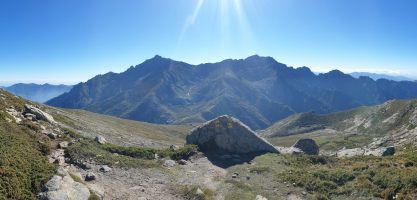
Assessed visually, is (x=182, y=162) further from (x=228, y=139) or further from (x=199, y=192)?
(x=199, y=192)

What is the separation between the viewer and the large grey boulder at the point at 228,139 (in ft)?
192

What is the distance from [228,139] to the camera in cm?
5922

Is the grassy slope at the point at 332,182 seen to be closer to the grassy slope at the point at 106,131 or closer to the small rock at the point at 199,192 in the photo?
the small rock at the point at 199,192

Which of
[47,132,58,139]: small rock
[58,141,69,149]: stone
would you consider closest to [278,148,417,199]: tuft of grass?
[58,141,69,149]: stone

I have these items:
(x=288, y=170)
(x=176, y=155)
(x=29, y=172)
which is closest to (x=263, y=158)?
(x=288, y=170)

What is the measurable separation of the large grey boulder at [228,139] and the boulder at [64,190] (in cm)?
3098

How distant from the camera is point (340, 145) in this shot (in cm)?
16862

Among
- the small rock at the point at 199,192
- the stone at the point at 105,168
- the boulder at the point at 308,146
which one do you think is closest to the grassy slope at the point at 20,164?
the stone at the point at 105,168

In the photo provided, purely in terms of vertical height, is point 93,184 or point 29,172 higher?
point 29,172

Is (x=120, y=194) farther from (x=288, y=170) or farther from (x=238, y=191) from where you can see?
(x=288, y=170)

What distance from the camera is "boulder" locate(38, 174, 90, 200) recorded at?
26938 mm

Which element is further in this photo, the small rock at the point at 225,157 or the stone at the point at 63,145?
the small rock at the point at 225,157

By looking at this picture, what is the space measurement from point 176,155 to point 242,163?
983 centimetres

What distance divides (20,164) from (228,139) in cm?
3530
